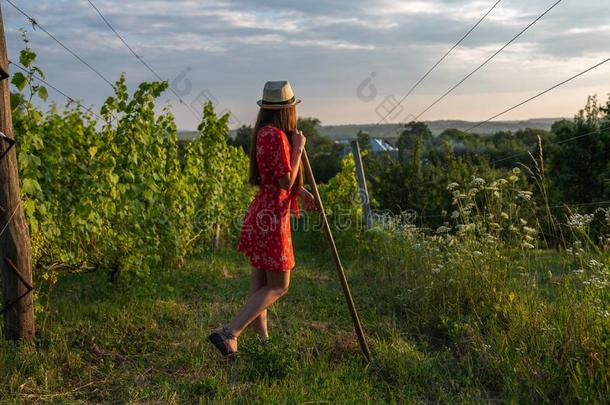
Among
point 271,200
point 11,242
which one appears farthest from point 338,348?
point 11,242

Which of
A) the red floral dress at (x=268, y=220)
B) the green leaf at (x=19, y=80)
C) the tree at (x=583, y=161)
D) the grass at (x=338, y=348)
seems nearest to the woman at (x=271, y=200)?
the red floral dress at (x=268, y=220)

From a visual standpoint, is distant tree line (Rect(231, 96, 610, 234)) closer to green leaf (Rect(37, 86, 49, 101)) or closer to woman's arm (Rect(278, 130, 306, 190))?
woman's arm (Rect(278, 130, 306, 190))

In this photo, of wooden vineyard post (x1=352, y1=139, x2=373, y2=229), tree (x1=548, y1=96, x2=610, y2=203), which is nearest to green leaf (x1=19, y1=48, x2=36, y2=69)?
wooden vineyard post (x1=352, y1=139, x2=373, y2=229)

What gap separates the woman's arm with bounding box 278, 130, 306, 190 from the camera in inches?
142

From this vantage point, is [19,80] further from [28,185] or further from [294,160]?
[294,160]

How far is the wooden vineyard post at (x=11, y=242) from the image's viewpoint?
3.71 meters

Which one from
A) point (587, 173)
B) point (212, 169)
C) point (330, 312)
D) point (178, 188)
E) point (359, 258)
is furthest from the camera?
point (587, 173)

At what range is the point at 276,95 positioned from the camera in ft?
12.0

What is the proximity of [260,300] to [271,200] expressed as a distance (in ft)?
2.08

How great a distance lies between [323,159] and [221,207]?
3229 cm

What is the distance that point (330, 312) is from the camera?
17.2ft

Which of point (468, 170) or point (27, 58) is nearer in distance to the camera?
point (27, 58)

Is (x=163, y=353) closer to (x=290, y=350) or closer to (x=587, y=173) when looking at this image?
(x=290, y=350)

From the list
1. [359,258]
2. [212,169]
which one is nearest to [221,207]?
[212,169]
